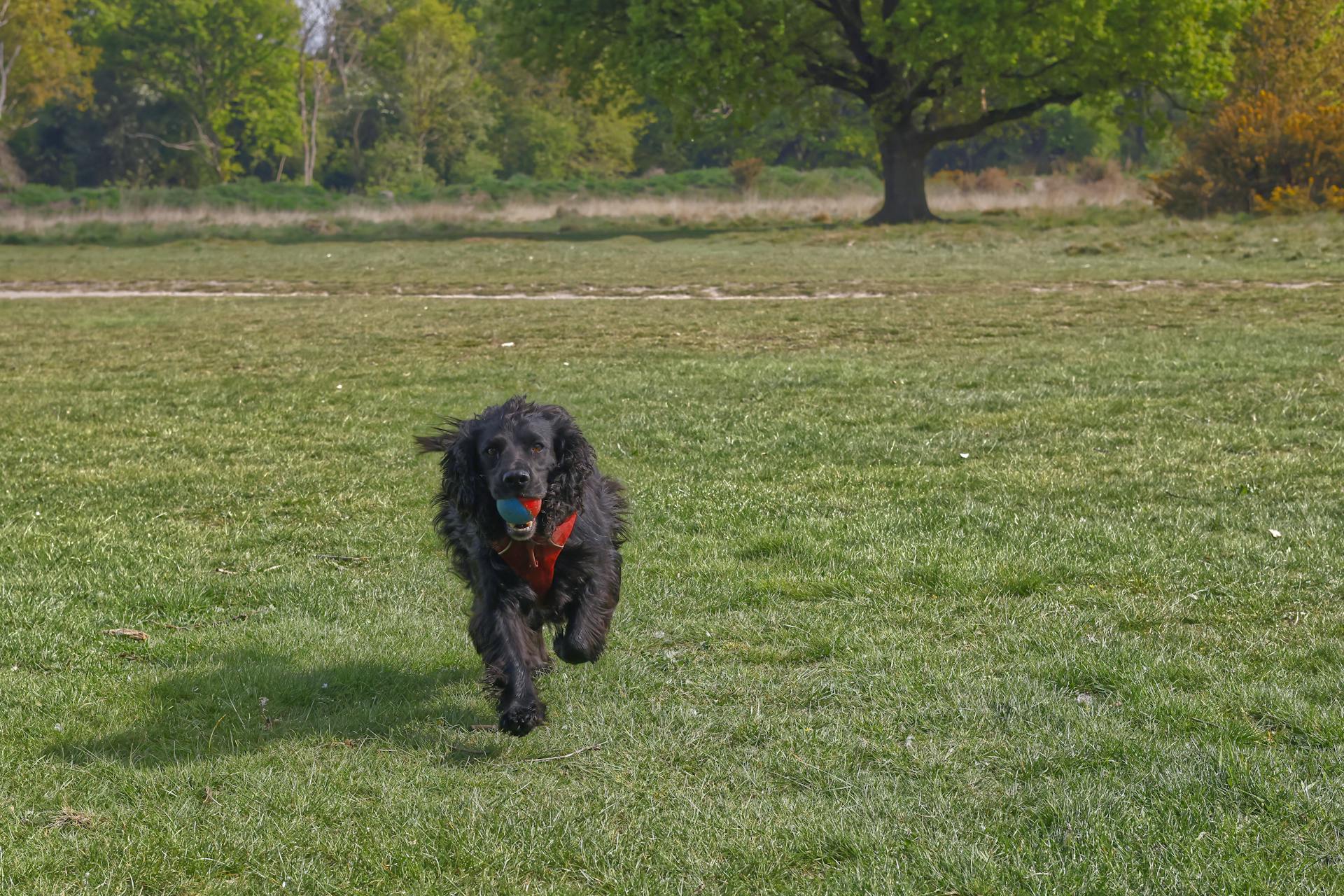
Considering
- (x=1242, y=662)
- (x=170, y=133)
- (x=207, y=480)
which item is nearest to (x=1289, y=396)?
(x=1242, y=662)

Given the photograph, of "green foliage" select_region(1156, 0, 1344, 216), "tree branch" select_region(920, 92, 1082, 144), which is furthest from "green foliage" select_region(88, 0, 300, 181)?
"green foliage" select_region(1156, 0, 1344, 216)

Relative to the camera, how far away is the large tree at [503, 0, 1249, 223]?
35562mm

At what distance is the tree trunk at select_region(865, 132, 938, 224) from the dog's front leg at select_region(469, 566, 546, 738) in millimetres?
36545

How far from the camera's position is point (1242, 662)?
5102mm

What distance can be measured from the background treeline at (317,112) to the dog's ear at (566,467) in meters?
69.1

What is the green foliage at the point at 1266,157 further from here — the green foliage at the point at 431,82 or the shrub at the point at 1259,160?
the green foliage at the point at 431,82

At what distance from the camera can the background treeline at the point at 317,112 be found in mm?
75125

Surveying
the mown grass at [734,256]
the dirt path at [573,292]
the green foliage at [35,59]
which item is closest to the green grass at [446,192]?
the mown grass at [734,256]

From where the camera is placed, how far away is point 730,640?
5.65 metres

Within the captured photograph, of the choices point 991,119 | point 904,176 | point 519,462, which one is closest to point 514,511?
point 519,462

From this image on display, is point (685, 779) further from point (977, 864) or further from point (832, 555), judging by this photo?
point (832, 555)

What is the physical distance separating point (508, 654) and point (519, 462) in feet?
2.19

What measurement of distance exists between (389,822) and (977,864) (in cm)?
168

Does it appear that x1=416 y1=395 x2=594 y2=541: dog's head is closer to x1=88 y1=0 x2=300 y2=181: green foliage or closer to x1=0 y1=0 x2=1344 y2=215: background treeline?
x1=0 y1=0 x2=1344 y2=215: background treeline
